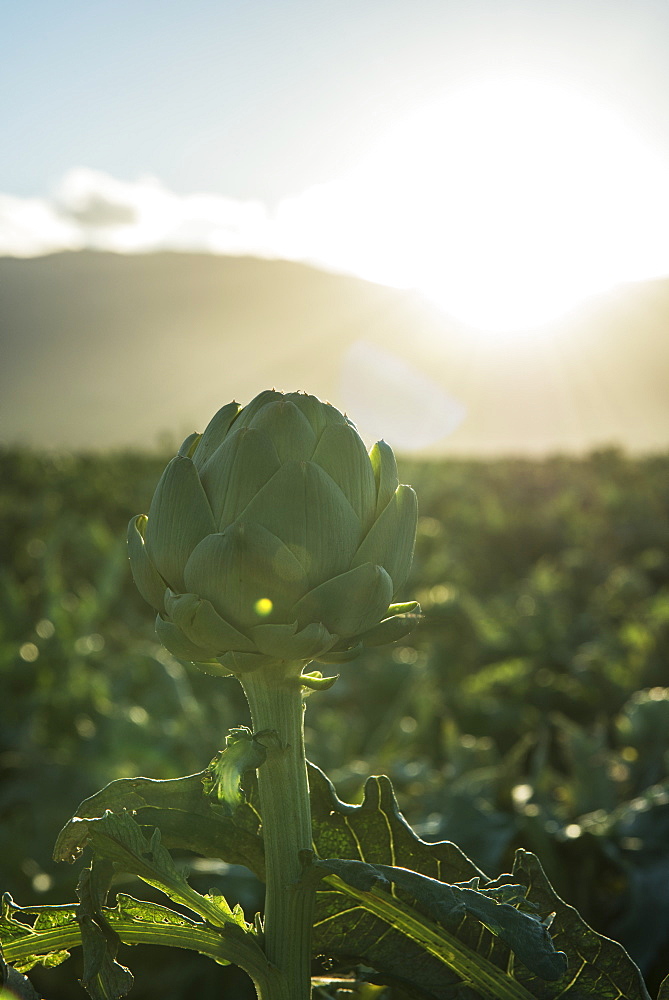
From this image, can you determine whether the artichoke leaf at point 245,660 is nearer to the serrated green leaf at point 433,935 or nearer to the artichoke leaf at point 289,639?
the artichoke leaf at point 289,639

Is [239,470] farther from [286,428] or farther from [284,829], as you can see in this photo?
[284,829]

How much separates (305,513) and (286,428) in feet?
0.14

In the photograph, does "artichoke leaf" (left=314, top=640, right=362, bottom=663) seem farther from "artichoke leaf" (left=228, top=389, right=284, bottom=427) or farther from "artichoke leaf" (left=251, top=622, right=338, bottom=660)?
"artichoke leaf" (left=228, top=389, right=284, bottom=427)

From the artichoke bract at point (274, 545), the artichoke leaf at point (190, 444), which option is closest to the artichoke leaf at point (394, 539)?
the artichoke bract at point (274, 545)

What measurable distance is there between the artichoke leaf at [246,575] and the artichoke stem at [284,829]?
0.13 feet

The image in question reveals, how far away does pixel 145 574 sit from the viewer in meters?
0.44

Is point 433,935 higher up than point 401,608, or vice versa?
point 401,608

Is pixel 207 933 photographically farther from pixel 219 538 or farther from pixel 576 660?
pixel 576 660

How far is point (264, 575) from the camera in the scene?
40 centimetres

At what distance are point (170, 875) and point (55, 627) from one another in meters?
2.12

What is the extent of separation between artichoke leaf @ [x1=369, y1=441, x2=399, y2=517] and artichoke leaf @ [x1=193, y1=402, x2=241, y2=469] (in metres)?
0.08

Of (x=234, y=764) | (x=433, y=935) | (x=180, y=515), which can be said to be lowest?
(x=433, y=935)

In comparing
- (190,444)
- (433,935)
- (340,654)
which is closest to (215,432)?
(190,444)

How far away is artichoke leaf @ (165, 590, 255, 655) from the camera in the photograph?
0.40 m
